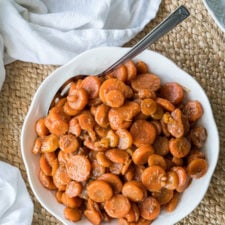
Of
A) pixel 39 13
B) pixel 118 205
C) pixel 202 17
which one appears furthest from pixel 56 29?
pixel 118 205

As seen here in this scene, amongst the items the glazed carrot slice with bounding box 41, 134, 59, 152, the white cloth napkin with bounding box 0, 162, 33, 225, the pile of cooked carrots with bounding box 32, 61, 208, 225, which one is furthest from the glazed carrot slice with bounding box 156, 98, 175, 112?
the white cloth napkin with bounding box 0, 162, 33, 225

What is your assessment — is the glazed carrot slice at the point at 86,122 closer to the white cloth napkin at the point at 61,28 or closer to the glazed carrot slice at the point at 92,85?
the glazed carrot slice at the point at 92,85

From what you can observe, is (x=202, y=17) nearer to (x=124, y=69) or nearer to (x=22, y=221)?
(x=124, y=69)

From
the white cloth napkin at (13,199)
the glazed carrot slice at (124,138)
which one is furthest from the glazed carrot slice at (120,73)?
the white cloth napkin at (13,199)

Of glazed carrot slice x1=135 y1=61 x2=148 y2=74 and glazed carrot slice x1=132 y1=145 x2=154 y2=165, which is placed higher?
glazed carrot slice x1=135 y1=61 x2=148 y2=74

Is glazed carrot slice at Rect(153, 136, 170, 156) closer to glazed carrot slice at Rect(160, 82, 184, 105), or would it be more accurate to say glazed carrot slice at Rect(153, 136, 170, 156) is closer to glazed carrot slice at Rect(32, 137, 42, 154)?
glazed carrot slice at Rect(160, 82, 184, 105)

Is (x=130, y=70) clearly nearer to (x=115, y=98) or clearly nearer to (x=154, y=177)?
(x=115, y=98)
